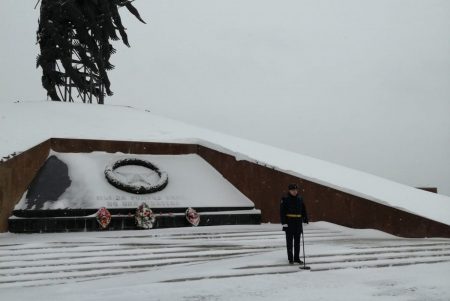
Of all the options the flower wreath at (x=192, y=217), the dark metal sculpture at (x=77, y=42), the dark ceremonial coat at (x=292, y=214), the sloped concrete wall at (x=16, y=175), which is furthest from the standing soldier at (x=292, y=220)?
the dark metal sculpture at (x=77, y=42)

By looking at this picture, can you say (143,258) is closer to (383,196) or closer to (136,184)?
(136,184)

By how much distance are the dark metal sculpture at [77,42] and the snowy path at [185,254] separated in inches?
542

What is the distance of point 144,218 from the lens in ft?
34.9

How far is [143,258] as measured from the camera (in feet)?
23.9

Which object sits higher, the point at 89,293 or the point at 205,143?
the point at 205,143

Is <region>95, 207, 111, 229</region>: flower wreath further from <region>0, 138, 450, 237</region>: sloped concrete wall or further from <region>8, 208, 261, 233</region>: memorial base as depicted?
<region>0, 138, 450, 237</region>: sloped concrete wall

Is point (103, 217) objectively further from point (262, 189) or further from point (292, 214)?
point (292, 214)

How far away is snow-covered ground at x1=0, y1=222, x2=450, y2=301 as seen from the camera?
17.0 ft

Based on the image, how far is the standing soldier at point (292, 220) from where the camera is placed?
6855mm

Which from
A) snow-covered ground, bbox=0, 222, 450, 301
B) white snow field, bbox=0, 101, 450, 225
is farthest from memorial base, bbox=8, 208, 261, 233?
white snow field, bbox=0, 101, 450, 225

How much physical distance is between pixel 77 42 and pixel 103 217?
45.8 ft

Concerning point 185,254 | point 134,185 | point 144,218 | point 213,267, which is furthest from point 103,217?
point 213,267

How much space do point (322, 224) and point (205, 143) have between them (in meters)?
4.37

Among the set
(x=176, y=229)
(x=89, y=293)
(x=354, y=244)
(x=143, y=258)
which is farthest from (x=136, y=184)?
(x=89, y=293)
